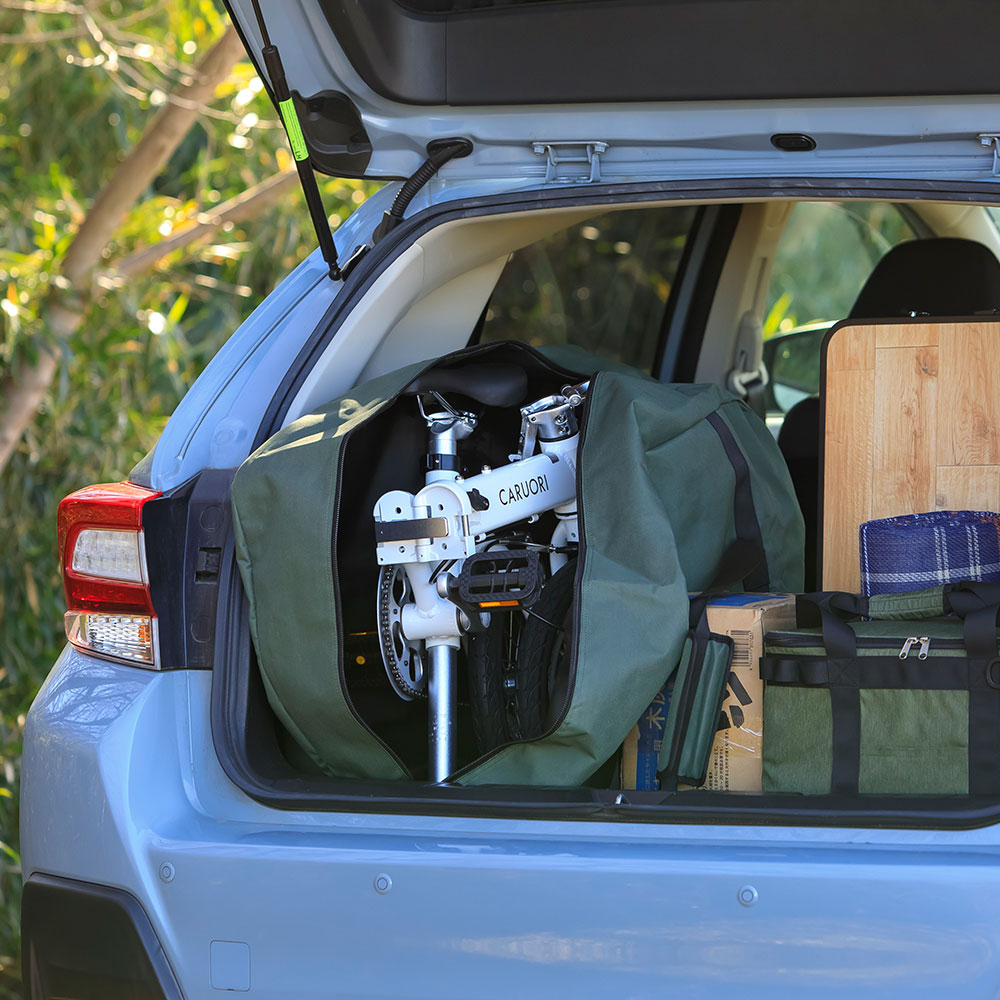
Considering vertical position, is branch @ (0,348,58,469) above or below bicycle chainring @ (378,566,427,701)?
above

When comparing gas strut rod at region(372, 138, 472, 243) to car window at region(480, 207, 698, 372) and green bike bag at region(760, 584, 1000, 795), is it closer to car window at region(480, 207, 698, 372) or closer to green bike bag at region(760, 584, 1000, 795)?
green bike bag at region(760, 584, 1000, 795)

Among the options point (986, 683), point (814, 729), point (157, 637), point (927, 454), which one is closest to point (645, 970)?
point (814, 729)

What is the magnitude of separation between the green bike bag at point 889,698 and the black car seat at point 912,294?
913 millimetres

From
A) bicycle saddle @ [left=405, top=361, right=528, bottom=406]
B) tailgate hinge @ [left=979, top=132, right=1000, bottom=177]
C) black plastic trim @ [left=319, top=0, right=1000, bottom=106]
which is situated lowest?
bicycle saddle @ [left=405, top=361, right=528, bottom=406]

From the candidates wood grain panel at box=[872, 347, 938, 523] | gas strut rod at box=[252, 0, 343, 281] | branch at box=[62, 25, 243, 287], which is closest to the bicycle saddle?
gas strut rod at box=[252, 0, 343, 281]

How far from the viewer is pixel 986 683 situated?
5.06 feet

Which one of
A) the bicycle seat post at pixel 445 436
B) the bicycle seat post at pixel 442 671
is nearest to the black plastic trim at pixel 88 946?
the bicycle seat post at pixel 442 671

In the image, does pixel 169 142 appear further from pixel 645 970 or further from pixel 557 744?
pixel 645 970

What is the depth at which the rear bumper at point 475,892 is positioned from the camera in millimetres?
1249

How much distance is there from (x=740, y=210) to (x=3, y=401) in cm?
213

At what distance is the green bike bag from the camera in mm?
1548

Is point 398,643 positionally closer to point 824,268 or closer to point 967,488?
point 967,488

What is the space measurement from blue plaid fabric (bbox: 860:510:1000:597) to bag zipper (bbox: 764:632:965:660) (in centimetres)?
23

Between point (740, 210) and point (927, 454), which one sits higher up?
point (740, 210)
